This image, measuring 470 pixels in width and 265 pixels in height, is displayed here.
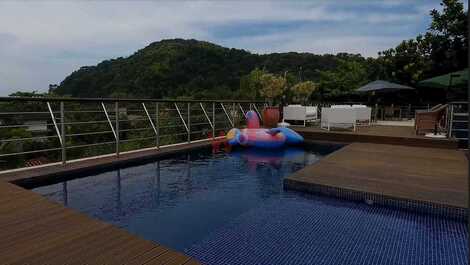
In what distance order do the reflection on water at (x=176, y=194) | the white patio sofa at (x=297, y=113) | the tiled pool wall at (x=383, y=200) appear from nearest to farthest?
1. the tiled pool wall at (x=383, y=200)
2. the reflection on water at (x=176, y=194)
3. the white patio sofa at (x=297, y=113)

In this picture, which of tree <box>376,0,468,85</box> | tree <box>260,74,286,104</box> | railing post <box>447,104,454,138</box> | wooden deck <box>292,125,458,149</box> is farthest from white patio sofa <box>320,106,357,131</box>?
tree <box>260,74,286,104</box>

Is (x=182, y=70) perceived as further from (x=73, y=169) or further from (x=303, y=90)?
(x=73, y=169)

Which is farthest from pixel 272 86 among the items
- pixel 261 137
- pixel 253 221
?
pixel 253 221

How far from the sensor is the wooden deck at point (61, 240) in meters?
1.65

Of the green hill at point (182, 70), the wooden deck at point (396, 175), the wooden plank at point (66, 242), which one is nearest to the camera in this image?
the wooden plank at point (66, 242)

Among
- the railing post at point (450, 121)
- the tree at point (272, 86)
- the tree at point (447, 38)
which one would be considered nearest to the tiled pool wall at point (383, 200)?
the railing post at point (450, 121)

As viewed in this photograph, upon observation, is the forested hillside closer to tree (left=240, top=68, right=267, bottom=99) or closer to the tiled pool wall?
tree (left=240, top=68, right=267, bottom=99)

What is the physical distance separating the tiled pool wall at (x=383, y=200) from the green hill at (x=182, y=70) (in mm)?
16822

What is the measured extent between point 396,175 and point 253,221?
193 cm

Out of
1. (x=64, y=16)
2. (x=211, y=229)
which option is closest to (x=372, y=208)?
(x=211, y=229)

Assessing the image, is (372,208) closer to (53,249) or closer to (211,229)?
(211,229)

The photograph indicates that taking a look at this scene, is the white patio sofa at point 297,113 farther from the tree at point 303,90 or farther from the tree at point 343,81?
the tree at point 343,81

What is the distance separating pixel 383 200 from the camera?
2.95 metres

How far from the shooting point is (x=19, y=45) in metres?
11.1
